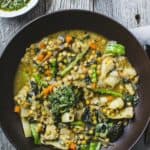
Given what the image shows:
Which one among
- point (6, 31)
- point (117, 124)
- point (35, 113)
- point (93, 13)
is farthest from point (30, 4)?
point (117, 124)

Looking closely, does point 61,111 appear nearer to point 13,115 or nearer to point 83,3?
point 13,115

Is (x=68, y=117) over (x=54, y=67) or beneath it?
beneath

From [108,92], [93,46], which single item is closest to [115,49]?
[93,46]

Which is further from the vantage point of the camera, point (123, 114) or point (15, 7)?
point (15, 7)

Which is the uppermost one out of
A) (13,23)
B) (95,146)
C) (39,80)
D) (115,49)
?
(13,23)

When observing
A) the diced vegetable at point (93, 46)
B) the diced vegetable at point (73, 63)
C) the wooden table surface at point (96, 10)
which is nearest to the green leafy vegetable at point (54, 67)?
the diced vegetable at point (73, 63)

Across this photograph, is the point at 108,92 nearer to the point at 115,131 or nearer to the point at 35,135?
the point at 115,131
